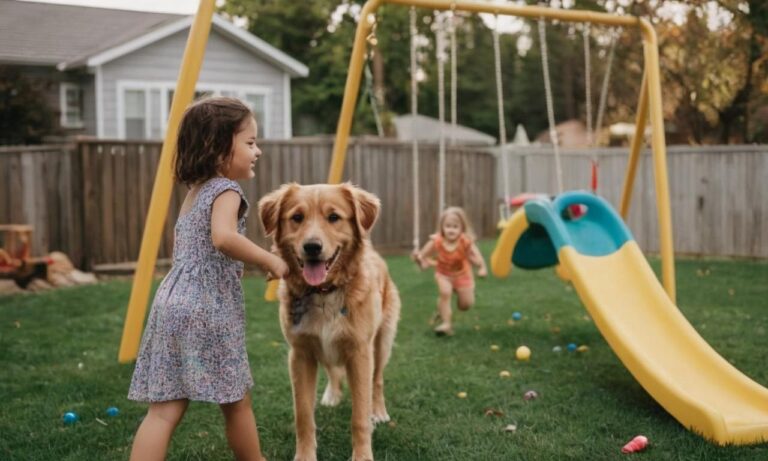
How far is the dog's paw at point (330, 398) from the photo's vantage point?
4543 mm

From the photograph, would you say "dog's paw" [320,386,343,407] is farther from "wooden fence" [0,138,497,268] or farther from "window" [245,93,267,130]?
"window" [245,93,267,130]

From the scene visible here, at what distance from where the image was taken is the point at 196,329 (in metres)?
2.91

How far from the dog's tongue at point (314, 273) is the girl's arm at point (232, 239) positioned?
23 centimetres

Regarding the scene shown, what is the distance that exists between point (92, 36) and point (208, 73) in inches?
106

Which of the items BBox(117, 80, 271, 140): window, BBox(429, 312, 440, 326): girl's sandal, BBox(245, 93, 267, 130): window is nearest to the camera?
BBox(429, 312, 440, 326): girl's sandal

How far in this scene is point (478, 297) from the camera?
863 centimetres

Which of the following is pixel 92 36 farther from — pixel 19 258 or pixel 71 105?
pixel 19 258

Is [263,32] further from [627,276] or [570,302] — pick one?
[627,276]

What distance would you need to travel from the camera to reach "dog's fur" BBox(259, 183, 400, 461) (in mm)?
3355

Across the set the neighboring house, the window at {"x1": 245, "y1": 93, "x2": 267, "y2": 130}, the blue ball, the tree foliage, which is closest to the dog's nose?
the blue ball

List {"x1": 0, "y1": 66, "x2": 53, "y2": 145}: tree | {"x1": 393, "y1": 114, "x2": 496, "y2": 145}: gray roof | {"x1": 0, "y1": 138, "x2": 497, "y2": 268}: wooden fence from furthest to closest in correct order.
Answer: {"x1": 393, "y1": 114, "x2": 496, "y2": 145}: gray roof, {"x1": 0, "y1": 66, "x2": 53, "y2": 145}: tree, {"x1": 0, "y1": 138, "x2": 497, "y2": 268}: wooden fence

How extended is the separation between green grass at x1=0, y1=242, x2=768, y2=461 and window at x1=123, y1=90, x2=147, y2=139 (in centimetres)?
1012

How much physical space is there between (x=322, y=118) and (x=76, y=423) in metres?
27.4

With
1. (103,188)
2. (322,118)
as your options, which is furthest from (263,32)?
(103,188)
